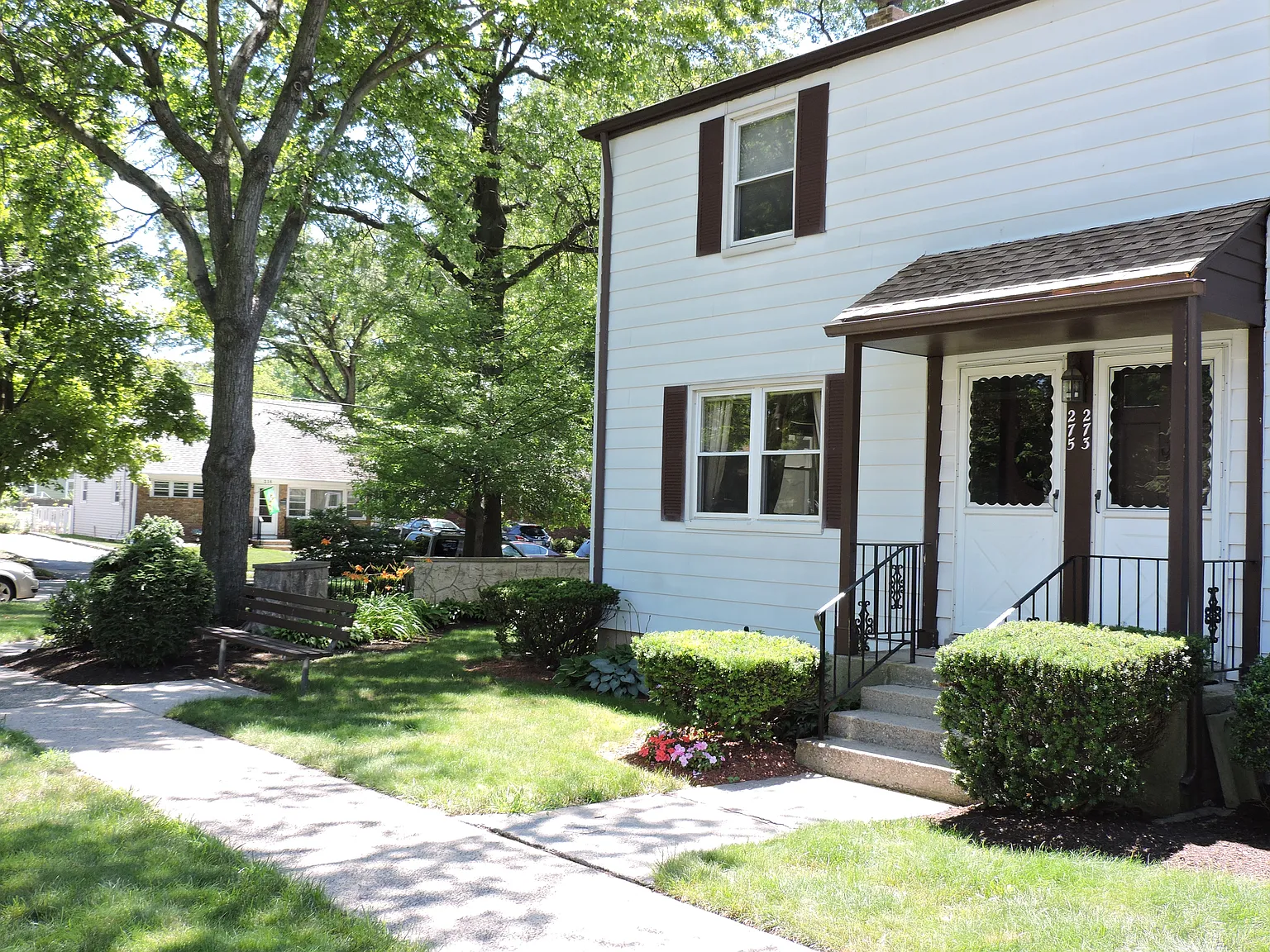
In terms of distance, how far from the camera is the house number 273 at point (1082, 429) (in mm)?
7703

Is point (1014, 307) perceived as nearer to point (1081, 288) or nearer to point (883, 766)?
point (1081, 288)

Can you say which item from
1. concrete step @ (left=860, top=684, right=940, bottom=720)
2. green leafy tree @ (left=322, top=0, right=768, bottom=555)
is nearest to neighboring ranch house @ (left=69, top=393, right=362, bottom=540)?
green leafy tree @ (left=322, top=0, right=768, bottom=555)

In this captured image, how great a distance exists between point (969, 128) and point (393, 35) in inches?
335

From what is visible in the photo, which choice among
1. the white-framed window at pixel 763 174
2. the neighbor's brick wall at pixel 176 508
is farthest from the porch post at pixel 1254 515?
the neighbor's brick wall at pixel 176 508

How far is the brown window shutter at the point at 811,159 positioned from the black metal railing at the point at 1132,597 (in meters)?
4.04

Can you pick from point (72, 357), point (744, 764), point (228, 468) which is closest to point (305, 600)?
point (228, 468)

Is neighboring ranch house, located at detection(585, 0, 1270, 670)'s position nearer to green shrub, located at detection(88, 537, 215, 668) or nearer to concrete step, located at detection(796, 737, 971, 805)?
concrete step, located at detection(796, 737, 971, 805)

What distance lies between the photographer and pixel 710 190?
1060 cm

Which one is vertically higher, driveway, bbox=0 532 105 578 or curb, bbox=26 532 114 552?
driveway, bbox=0 532 105 578

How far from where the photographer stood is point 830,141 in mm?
9633

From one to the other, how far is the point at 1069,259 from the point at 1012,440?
1.70 meters

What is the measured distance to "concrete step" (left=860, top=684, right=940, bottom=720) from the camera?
736 cm

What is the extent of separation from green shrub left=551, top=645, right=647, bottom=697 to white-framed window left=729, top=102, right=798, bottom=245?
14.8ft

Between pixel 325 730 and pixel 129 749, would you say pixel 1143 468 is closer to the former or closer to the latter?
pixel 325 730
